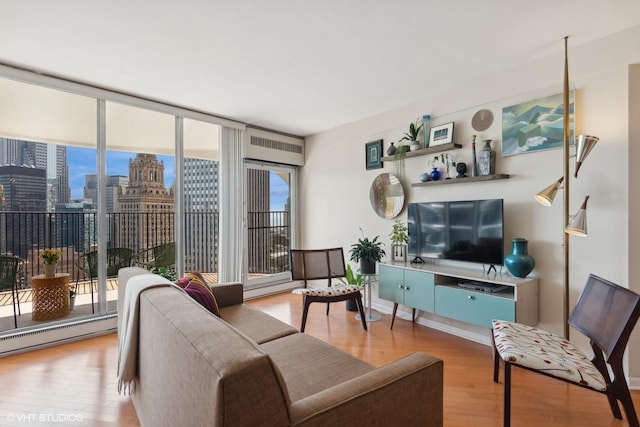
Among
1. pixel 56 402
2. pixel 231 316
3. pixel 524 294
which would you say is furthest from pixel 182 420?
pixel 524 294

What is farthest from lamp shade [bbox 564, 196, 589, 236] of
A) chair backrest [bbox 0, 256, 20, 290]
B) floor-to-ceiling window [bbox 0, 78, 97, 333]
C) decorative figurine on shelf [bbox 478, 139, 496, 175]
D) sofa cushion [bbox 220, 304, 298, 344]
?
chair backrest [bbox 0, 256, 20, 290]

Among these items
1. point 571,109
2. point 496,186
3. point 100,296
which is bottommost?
point 100,296

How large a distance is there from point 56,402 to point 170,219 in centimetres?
208

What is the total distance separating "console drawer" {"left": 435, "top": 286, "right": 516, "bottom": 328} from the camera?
244 centimetres

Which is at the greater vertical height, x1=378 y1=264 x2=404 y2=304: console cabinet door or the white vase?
the white vase

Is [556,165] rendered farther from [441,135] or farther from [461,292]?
[461,292]

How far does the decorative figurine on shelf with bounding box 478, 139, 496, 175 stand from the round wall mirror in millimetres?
949

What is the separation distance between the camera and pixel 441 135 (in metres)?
3.26

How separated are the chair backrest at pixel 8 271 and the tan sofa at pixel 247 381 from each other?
7.00 feet

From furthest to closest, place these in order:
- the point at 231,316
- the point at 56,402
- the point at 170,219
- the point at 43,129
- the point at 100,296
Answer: the point at 170,219 < the point at 100,296 < the point at 43,129 < the point at 231,316 < the point at 56,402

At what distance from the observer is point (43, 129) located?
3.02m

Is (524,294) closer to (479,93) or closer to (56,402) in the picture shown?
(479,93)

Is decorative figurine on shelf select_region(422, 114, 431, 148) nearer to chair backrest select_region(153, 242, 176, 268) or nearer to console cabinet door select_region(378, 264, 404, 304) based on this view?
console cabinet door select_region(378, 264, 404, 304)

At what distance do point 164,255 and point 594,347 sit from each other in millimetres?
3874
